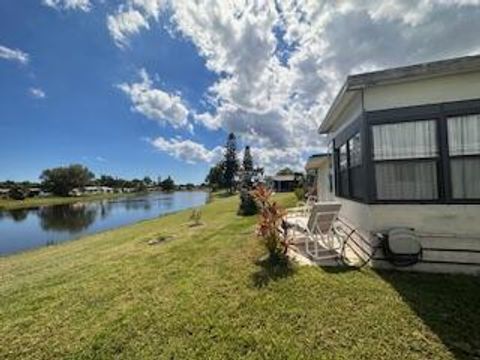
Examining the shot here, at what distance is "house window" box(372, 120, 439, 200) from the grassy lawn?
4.89 ft

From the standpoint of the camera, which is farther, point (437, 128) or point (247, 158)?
point (247, 158)

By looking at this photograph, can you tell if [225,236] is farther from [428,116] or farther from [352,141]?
[428,116]

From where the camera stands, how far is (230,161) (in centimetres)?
7244

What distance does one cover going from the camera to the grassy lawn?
3.35 metres

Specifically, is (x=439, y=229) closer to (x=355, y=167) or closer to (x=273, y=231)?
(x=355, y=167)

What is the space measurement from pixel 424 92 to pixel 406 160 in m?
1.24

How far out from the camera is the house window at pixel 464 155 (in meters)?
5.39

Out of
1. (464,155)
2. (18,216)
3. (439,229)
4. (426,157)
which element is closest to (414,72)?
(426,157)

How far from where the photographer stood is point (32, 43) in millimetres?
15633

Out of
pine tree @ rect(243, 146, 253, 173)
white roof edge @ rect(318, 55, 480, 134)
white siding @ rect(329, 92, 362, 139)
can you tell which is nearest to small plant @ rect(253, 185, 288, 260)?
white siding @ rect(329, 92, 362, 139)

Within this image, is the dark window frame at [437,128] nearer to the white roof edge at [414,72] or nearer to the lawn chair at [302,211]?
the white roof edge at [414,72]

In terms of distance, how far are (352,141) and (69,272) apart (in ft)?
23.7

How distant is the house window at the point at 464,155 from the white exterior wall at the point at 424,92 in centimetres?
41

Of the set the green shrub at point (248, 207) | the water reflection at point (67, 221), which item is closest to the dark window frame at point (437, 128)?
the green shrub at point (248, 207)
